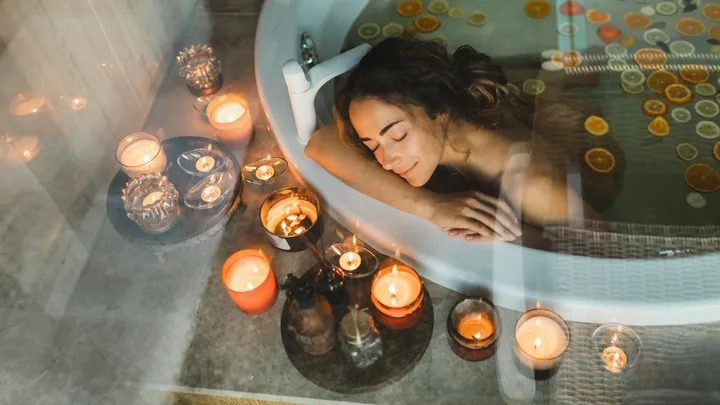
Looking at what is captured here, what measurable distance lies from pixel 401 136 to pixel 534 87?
1.86 ft

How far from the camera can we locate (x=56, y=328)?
3.94ft

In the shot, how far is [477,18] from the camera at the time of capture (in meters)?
1.67

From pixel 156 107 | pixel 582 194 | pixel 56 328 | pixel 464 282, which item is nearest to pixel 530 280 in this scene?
pixel 464 282

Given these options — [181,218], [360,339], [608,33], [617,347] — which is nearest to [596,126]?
[608,33]

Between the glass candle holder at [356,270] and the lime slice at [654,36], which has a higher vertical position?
the lime slice at [654,36]

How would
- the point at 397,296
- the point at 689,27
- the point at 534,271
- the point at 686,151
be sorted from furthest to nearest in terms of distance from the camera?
the point at 689,27, the point at 686,151, the point at 397,296, the point at 534,271

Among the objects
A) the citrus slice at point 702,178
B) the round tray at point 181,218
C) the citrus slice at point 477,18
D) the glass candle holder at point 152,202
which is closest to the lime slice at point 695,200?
the citrus slice at point 702,178

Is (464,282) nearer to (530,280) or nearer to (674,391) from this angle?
(530,280)

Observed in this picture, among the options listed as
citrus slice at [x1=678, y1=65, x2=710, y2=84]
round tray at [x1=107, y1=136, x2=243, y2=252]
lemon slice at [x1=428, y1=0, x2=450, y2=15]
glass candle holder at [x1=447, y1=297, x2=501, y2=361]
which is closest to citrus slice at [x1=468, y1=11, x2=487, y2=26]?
lemon slice at [x1=428, y1=0, x2=450, y2=15]

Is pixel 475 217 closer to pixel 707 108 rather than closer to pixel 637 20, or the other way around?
pixel 707 108

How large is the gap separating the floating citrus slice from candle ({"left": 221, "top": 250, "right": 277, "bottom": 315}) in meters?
1.15

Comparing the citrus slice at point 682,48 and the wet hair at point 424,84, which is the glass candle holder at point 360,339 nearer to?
the wet hair at point 424,84

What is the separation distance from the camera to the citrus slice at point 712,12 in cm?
157

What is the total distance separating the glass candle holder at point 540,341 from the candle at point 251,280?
508 millimetres
